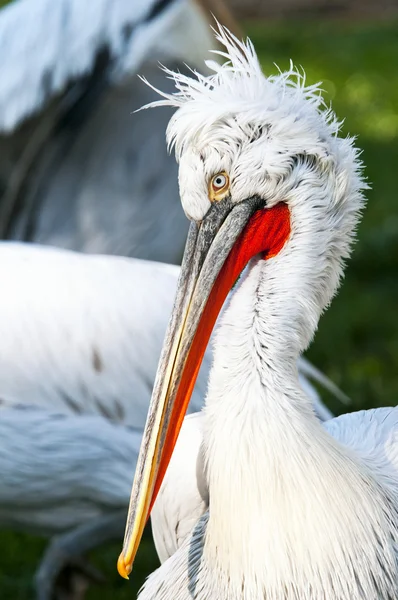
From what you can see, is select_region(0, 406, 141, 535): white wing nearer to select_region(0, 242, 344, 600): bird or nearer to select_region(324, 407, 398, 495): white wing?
select_region(0, 242, 344, 600): bird

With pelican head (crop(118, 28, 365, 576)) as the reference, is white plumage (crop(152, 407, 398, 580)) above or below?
below

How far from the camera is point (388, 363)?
18.1 ft

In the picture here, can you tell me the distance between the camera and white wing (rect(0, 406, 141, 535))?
330 centimetres

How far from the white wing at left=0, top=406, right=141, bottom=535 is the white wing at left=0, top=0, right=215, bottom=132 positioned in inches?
63.7

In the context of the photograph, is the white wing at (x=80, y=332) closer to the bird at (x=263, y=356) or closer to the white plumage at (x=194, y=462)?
the white plumage at (x=194, y=462)

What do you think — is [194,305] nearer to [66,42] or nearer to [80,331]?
[80,331]

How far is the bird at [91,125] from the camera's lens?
14.8ft

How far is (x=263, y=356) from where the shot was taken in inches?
89.0

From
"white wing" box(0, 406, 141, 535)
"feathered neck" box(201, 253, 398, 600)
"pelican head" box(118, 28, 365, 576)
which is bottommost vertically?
"white wing" box(0, 406, 141, 535)

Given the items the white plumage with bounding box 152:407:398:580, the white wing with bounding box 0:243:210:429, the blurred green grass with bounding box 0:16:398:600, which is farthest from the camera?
the blurred green grass with bounding box 0:16:398:600

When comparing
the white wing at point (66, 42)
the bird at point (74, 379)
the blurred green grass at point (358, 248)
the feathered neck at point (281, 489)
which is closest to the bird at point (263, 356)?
the feathered neck at point (281, 489)

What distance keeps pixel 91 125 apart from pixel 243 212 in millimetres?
2612

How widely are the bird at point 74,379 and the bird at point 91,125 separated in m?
1.20

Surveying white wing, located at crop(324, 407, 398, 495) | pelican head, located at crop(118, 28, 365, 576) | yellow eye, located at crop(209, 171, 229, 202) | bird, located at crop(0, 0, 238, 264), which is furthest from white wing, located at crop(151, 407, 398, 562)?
bird, located at crop(0, 0, 238, 264)
